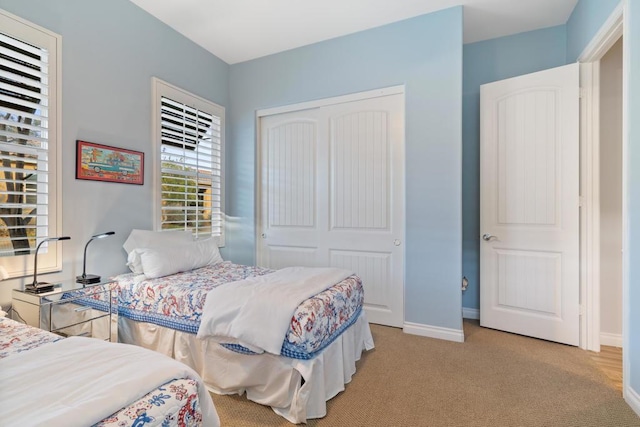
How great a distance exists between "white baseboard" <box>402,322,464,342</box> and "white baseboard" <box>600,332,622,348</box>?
116 centimetres

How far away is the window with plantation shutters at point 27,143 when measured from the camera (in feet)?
6.49

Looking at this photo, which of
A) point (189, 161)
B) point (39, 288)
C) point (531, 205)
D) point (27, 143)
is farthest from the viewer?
point (189, 161)

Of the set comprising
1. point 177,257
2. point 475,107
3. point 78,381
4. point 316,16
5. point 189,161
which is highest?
point 316,16

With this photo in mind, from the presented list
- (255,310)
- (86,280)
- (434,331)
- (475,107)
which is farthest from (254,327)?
(475,107)

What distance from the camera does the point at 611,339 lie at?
8.60 feet

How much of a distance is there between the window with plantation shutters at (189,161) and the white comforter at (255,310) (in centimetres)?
151

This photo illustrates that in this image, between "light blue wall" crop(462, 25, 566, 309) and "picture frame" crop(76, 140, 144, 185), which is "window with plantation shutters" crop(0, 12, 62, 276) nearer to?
"picture frame" crop(76, 140, 144, 185)

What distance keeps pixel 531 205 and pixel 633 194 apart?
0.99 meters

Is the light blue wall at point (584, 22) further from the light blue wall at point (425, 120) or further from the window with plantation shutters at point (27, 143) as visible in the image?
the window with plantation shutters at point (27, 143)

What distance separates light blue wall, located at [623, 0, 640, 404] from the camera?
1764mm

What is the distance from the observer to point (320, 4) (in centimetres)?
274

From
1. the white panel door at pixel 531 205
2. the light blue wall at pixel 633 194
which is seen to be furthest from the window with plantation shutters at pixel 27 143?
the light blue wall at pixel 633 194

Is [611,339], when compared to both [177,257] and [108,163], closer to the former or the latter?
[177,257]

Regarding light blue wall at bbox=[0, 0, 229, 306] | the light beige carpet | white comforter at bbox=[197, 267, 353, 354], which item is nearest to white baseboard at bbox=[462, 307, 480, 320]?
the light beige carpet
